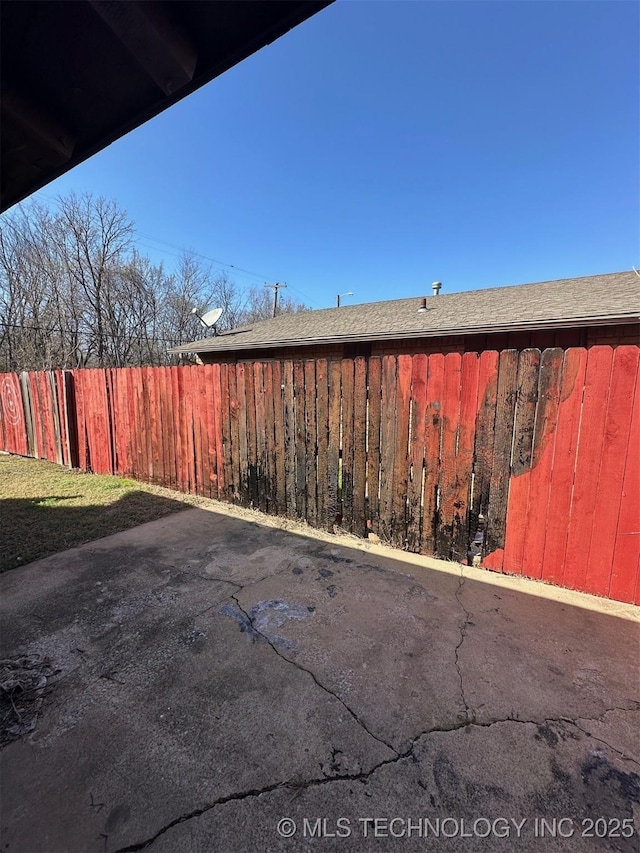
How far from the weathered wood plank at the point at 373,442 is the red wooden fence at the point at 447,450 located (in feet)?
0.05

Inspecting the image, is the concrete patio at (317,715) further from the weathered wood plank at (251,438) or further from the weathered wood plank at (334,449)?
the weathered wood plank at (251,438)

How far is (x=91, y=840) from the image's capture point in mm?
1186

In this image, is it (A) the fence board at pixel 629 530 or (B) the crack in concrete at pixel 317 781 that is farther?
Result: (A) the fence board at pixel 629 530

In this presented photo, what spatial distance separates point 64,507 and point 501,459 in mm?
5184

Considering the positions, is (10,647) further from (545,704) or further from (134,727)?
(545,704)

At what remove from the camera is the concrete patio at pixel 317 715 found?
48.7 inches

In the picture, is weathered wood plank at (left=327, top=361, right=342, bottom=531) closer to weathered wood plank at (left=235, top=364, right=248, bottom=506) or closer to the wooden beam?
weathered wood plank at (left=235, top=364, right=248, bottom=506)

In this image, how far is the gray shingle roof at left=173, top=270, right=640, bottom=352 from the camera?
6004mm

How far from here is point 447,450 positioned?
311 centimetres

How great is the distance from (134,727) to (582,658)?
7.93ft

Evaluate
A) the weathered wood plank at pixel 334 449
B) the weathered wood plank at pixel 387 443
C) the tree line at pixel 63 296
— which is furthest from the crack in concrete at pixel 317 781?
the tree line at pixel 63 296

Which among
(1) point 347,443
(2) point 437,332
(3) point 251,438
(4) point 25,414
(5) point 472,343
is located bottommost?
(4) point 25,414

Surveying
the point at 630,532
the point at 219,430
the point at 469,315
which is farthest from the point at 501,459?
the point at 469,315

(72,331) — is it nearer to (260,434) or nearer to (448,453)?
(260,434)
